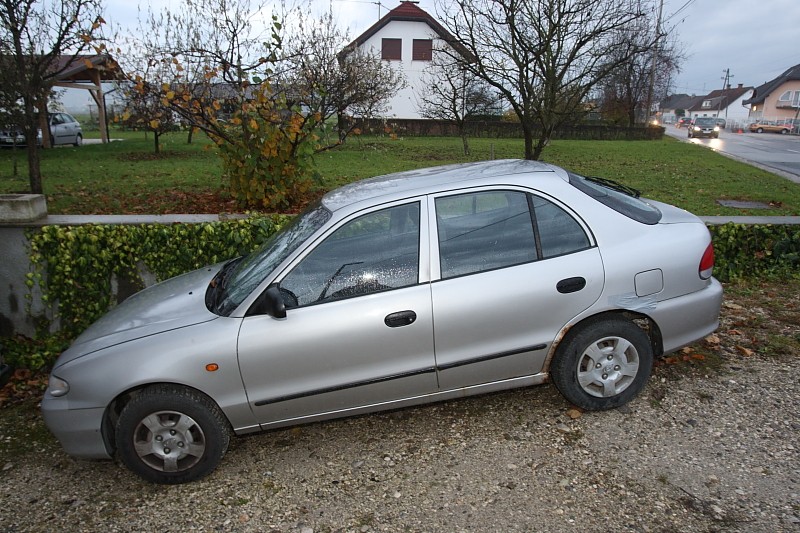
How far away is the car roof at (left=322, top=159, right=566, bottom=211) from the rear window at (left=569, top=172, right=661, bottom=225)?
0.17 metres

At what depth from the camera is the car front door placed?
3246 mm

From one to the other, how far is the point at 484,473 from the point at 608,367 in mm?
1101

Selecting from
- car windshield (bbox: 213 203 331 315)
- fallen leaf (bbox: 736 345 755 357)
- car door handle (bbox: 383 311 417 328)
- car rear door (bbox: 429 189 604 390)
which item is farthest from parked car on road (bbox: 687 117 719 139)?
car door handle (bbox: 383 311 417 328)

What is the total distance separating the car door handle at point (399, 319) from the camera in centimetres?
328

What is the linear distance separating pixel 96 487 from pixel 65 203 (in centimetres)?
834

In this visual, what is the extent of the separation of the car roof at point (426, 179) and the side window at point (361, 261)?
193 millimetres

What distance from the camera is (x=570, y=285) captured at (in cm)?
347

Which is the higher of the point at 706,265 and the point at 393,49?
the point at 393,49

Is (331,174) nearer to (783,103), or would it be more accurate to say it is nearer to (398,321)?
(398,321)

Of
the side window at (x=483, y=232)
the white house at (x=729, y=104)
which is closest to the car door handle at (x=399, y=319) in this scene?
the side window at (x=483, y=232)

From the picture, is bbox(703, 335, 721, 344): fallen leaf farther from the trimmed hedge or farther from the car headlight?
the car headlight

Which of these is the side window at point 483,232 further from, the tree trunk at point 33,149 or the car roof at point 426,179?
the tree trunk at point 33,149

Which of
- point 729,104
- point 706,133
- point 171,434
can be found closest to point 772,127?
point 706,133

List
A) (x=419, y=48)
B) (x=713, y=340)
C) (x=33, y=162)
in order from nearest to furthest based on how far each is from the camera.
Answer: (x=713, y=340)
(x=33, y=162)
(x=419, y=48)
